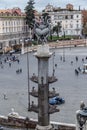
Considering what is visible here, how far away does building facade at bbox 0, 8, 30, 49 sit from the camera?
8625 centimetres

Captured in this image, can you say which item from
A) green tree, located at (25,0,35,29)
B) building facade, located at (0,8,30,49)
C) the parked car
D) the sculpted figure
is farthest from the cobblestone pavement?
green tree, located at (25,0,35,29)

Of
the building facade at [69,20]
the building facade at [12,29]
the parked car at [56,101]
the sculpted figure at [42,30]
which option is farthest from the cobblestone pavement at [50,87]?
the building facade at [69,20]

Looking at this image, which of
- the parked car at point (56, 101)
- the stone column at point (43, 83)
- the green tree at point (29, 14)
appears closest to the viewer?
the stone column at point (43, 83)

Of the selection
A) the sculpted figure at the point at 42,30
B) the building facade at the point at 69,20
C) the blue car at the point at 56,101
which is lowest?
the blue car at the point at 56,101

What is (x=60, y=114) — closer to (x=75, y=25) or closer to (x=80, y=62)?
(x=80, y=62)

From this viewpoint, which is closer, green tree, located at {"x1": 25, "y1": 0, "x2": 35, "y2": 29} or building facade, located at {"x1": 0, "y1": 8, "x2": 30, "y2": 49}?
building facade, located at {"x1": 0, "y1": 8, "x2": 30, "y2": 49}

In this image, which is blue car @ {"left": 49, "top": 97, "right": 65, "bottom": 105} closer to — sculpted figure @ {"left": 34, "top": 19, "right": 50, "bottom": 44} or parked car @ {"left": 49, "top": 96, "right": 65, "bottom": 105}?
parked car @ {"left": 49, "top": 96, "right": 65, "bottom": 105}

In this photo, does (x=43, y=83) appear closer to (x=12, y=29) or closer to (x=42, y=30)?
(x=42, y=30)

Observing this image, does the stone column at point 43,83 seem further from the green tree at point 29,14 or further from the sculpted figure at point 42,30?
the green tree at point 29,14

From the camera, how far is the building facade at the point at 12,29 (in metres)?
86.2

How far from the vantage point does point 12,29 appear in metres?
91.7

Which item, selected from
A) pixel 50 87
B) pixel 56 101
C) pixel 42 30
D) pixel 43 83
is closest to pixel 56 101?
pixel 56 101

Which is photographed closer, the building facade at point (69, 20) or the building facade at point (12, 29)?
the building facade at point (12, 29)

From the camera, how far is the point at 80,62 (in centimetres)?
6250
